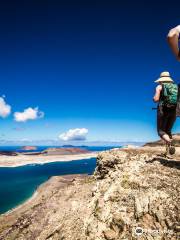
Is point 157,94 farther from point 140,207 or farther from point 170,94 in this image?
point 140,207

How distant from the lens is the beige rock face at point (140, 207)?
29.5 feet

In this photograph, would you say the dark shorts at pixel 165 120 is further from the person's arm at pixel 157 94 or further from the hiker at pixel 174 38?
the hiker at pixel 174 38

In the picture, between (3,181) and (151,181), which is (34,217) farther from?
(3,181)

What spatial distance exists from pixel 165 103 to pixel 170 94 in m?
0.44

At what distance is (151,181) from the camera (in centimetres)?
1120

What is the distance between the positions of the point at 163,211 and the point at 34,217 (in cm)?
1887

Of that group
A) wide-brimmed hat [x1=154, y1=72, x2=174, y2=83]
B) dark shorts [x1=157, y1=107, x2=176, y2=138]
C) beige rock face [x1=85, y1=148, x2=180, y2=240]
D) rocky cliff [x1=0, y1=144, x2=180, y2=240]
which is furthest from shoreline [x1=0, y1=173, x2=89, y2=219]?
wide-brimmed hat [x1=154, y1=72, x2=174, y2=83]

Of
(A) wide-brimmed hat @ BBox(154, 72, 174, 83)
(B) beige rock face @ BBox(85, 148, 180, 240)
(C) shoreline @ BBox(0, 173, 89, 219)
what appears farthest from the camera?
(C) shoreline @ BBox(0, 173, 89, 219)

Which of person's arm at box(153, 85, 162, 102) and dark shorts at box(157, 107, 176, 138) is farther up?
person's arm at box(153, 85, 162, 102)

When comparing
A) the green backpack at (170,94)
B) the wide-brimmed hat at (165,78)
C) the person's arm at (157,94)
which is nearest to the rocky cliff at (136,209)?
the green backpack at (170,94)

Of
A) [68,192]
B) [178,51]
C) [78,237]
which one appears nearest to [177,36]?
[178,51]

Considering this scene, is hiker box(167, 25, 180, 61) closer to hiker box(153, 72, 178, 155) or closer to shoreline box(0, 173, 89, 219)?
hiker box(153, 72, 178, 155)

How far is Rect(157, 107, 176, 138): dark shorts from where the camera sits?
425 inches

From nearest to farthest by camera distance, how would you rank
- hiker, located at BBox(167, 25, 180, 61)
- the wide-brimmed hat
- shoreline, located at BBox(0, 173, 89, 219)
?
1. hiker, located at BBox(167, 25, 180, 61)
2. the wide-brimmed hat
3. shoreline, located at BBox(0, 173, 89, 219)
